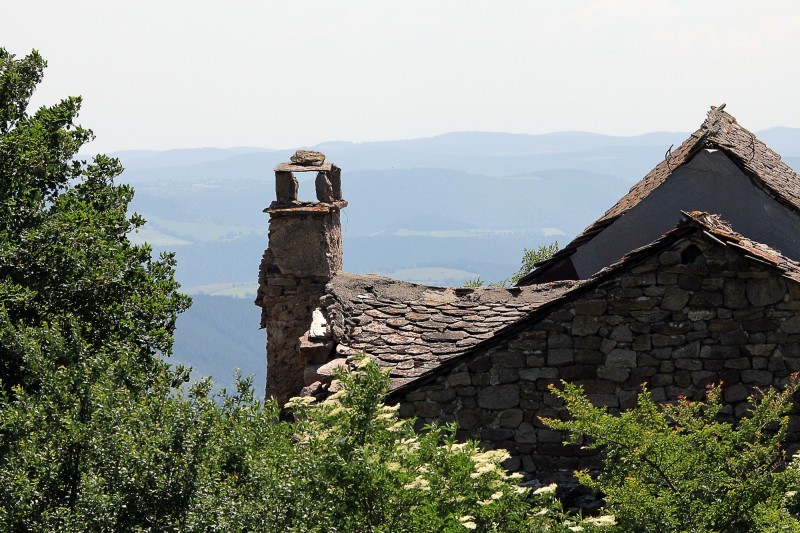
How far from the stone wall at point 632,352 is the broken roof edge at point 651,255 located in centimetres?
5

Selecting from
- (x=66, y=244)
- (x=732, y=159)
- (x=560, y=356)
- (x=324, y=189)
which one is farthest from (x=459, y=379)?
(x=66, y=244)

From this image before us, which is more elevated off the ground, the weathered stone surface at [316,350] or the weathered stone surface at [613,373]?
the weathered stone surface at [316,350]

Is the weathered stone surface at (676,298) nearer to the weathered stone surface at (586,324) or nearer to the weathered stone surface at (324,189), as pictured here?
the weathered stone surface at (586,324)

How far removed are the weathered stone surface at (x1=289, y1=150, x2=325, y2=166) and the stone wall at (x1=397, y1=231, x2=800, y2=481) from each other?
5.87 metres

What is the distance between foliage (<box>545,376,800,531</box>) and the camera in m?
9.53

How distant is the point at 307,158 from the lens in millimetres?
17844

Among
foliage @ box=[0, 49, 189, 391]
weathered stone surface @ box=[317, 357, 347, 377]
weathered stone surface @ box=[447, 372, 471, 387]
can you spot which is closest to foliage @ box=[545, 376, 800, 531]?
weathered stone surface @ box=[447, 372, 471, 387]

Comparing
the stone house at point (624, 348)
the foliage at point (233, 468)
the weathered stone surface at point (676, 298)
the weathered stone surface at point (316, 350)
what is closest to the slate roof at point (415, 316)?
the stone house at point (624, 348)

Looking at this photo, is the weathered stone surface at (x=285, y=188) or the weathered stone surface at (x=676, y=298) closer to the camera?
the weathered stone surface at (x=676, y=298)

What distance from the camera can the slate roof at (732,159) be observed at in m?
16.0

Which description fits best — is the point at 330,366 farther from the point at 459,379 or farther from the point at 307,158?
the point at 307,158

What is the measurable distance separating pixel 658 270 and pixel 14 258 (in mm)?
8904

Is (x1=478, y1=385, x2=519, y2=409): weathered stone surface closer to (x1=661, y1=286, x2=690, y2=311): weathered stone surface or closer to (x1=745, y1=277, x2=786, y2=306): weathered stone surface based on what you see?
(x1=661, y1=286, x2=690, y2=311): weathered stone surface

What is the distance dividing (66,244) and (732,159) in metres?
9.57
